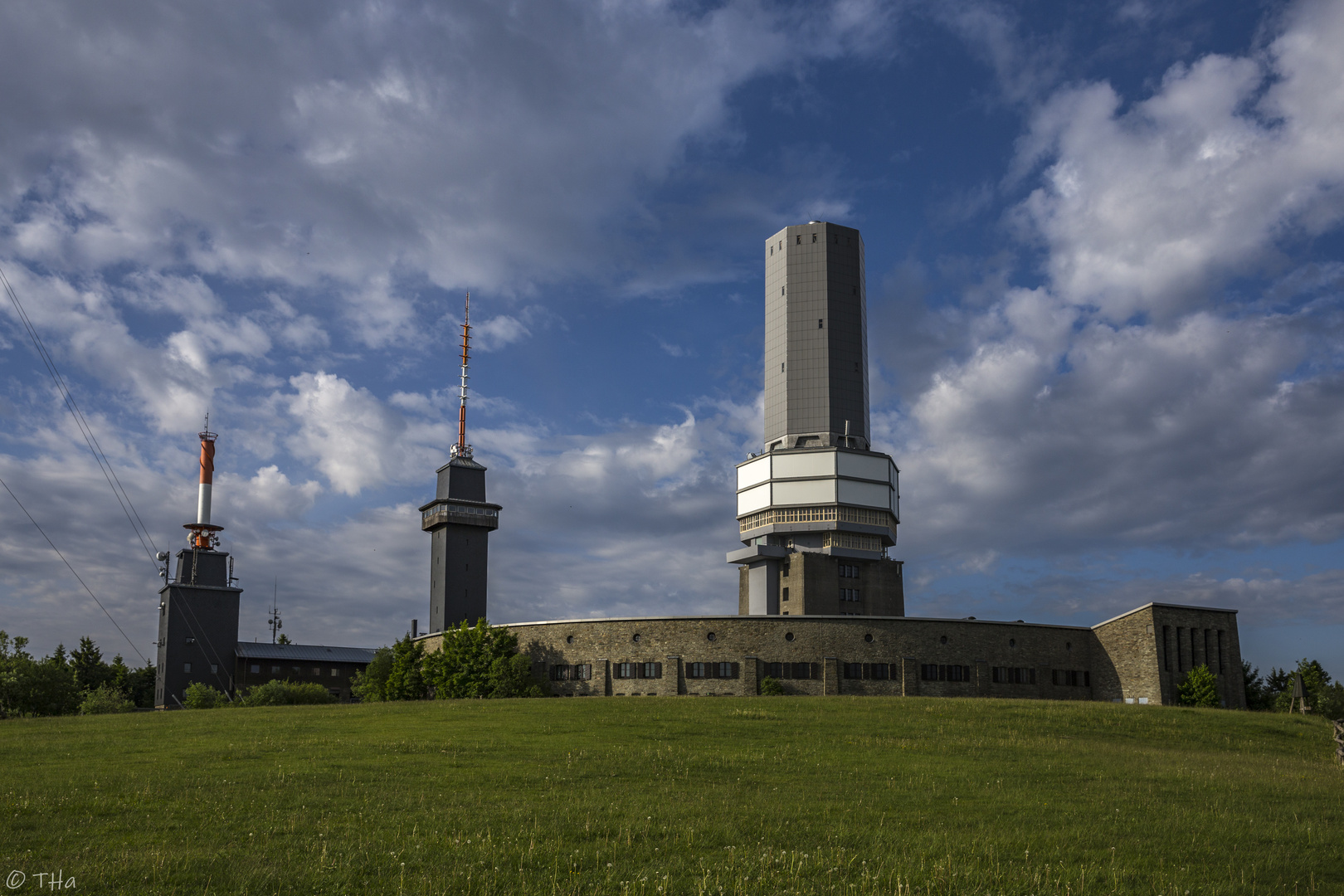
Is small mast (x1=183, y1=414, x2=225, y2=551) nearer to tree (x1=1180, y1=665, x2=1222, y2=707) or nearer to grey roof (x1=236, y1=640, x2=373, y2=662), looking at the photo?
grey roof (x1=236, y1=640, x2=373, y2=662)

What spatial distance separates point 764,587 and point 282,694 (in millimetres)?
43969

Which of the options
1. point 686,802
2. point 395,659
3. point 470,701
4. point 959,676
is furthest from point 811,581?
point 686,802

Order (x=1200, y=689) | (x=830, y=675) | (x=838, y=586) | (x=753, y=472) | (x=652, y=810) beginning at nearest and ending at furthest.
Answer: (x=652, y=810) → (x=1200, y=689) → (x=830, y=675) → (x=838, y=586) → (x=753, y=472)

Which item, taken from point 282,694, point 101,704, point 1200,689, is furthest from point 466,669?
point 1200,689

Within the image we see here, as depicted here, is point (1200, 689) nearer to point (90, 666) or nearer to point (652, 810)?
point (652, 810)

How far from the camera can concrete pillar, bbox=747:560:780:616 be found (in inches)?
3681

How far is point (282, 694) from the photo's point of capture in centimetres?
8462

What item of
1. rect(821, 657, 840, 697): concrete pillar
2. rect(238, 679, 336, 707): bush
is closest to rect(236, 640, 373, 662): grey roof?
rect(238, 679, 336, 707): bush

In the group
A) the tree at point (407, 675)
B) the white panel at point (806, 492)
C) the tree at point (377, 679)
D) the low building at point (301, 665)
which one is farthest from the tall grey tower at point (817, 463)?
the low building at point (301, 665)

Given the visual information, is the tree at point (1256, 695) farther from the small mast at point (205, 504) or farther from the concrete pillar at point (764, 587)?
the small mast at point (205, 504)

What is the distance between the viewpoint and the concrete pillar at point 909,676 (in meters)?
67.7

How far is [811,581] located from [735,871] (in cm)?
7476

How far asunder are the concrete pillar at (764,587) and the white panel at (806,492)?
20.3 ft

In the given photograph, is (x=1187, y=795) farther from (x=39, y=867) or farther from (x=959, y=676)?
(x=959, y=676)
